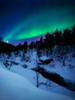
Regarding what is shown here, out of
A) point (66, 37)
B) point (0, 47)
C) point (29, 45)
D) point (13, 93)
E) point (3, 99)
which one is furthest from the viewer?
point (29, 45)

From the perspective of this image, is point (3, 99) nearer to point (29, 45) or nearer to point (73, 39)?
point (73, 39)

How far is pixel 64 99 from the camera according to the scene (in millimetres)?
2434

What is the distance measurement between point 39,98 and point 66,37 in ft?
102

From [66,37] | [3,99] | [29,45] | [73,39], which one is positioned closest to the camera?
[3,99]

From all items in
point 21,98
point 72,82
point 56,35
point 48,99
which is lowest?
point 72,82

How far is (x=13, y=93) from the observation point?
6.96ft

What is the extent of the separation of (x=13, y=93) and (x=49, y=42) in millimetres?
31611

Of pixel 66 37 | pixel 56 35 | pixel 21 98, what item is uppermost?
pixel 56 35

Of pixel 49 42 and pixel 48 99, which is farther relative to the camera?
pixel 49 42

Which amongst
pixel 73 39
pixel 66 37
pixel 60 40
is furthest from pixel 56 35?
pixel 73 39

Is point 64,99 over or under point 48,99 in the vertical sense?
under

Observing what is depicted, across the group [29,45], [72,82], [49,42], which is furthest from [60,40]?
[29,45]

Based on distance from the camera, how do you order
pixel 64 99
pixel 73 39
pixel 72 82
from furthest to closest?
pixel 73 39 → pixel 72 82 → pixel 64 99

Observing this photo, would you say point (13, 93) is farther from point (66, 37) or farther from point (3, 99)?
point (66, 37)
